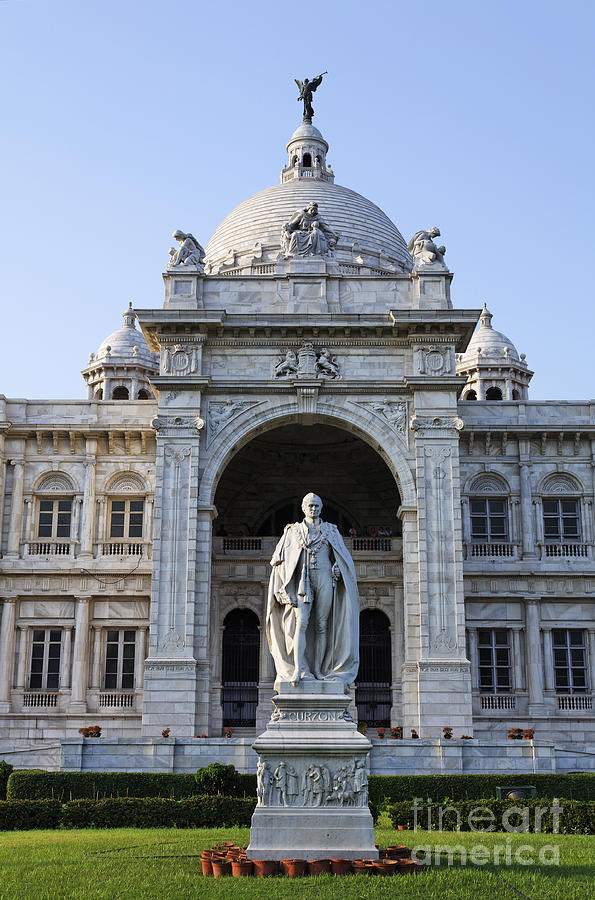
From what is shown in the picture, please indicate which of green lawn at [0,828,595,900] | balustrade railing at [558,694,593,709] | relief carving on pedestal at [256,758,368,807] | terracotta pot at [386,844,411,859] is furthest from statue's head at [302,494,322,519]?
balustrade railing at [558,694,593,709]

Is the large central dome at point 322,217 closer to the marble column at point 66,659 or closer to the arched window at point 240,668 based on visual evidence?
the arched window at point 240,668

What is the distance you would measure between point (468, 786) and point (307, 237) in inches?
819

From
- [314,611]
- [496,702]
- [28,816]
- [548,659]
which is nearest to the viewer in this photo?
[314,611]

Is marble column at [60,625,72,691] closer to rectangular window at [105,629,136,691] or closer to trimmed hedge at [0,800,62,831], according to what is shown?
rectangular window at [105,629,136,691]

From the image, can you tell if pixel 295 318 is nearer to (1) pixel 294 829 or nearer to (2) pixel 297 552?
(2) pixel 297 552

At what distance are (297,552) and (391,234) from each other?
4538 cm

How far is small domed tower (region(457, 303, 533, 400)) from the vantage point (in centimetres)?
5531

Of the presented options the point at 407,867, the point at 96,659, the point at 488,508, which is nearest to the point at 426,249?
the point at 488,508

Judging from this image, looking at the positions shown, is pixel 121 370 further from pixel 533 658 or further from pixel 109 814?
pixel 109 814

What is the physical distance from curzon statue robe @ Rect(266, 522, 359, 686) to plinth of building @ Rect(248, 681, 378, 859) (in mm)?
396

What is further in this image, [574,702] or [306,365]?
[574,702]

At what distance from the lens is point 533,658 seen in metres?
38.0

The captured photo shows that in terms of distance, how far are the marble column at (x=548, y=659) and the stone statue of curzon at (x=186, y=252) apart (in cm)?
1872

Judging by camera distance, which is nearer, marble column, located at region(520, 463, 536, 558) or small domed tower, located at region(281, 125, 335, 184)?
marble column, located at region(520, 463, 536, 558)
